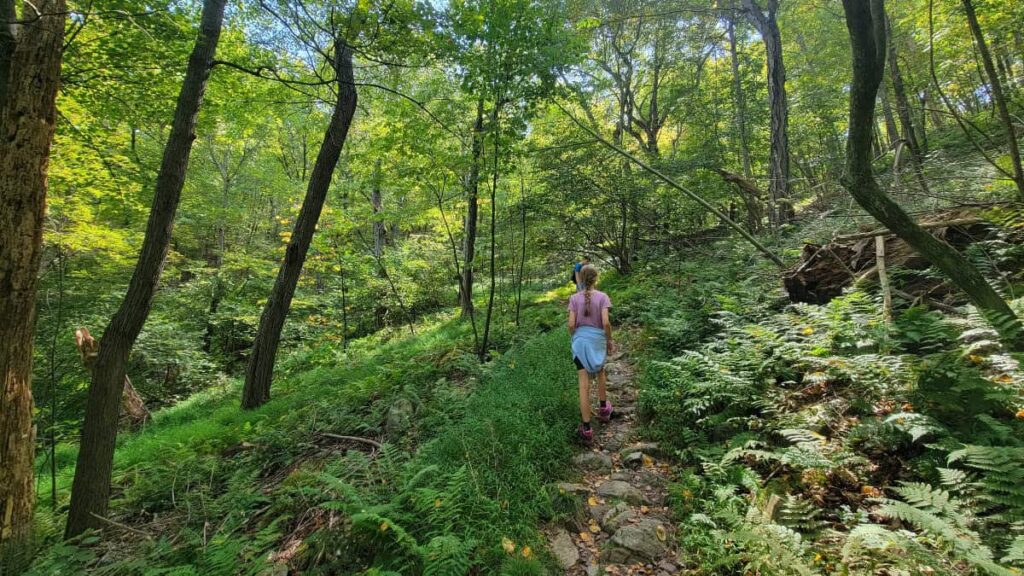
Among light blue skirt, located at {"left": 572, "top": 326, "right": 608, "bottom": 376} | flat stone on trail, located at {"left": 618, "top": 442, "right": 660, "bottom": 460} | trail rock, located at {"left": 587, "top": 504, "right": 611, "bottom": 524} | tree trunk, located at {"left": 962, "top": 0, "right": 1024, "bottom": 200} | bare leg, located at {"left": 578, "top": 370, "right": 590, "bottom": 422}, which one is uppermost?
tree trunk, located at {"left": 962, "top": 0, "right": 1024, "bottom": 200}

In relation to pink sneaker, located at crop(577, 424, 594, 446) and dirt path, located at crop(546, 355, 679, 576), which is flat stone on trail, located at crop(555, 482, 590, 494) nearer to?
dirt path, located at crop(546, 355, 679, 576)

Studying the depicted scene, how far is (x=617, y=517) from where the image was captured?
3.14m

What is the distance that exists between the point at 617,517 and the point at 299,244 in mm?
6976

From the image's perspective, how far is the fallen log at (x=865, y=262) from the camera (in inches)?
185

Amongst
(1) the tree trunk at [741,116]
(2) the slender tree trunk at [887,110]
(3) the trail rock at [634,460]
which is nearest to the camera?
(3) the trail rock at [634,460]

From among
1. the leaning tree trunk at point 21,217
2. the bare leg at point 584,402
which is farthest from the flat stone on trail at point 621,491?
the leaning tree trunk at point 21,217

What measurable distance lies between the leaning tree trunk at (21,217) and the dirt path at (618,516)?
4.70 metres

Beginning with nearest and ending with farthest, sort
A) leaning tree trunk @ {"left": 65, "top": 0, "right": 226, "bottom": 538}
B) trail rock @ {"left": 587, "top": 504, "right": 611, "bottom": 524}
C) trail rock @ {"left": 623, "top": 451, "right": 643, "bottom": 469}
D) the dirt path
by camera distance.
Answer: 1. the dirt path
2. trail rock @ {"left": 587, "top": 504, "right": 611, "bottom": 524}
3. trail rock @ {"left": 623, "top": 451, "right": 643, "bottom": 469}
4. leaning tree trunk @ {"left": 65, "top": 0, "right": 226, "bottom": 538}

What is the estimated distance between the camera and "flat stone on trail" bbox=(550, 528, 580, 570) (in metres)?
2.79

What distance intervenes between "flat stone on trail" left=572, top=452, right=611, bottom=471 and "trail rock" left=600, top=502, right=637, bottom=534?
59 centimetres

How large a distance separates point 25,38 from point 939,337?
828 centimetres

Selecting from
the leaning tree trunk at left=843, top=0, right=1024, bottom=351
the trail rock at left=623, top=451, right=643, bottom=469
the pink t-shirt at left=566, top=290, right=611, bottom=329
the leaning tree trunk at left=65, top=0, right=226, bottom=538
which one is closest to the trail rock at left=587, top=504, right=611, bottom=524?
the trail rock at left=623, top=451, right=643, bottom=469

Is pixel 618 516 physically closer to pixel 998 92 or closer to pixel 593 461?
pixel 593 461

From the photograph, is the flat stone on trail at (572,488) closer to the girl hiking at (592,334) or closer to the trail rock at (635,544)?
the trail rock at (635,544)
